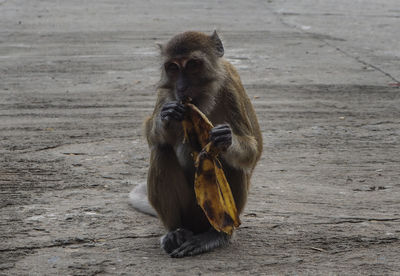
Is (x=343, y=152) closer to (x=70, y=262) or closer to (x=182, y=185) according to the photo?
(x=182, y=185)

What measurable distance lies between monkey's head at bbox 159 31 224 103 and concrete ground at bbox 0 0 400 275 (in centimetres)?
109

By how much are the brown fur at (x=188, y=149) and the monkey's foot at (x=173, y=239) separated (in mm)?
106

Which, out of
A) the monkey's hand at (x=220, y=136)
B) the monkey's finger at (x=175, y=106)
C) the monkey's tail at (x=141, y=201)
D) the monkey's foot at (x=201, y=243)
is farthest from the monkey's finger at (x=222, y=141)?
the monkey's tail at (x=141, y=201)

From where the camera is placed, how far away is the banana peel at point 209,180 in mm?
4469

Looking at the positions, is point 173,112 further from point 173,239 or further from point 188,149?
point 173,239

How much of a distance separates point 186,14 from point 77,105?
10.3 metres

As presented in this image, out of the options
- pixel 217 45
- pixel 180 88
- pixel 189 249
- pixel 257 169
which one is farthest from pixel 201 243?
pixel 257 169

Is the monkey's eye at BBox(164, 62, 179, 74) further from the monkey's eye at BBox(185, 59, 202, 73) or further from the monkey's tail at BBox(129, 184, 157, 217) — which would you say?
the monkey's tail at BBox(129, 184, 157, 217)

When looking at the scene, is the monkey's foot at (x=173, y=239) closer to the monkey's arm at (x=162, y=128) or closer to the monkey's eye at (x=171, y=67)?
the monkey's arm at (x=162, y=128)

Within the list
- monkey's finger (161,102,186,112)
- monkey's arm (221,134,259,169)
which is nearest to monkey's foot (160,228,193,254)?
monkey's arm (221,134,259,169)

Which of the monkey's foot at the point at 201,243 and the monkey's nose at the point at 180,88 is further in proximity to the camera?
the monkey's foot at the point at 201,243

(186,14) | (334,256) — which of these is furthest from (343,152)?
(186,14)

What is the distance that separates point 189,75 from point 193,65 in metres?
0.08

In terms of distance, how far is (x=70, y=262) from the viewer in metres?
4.48
